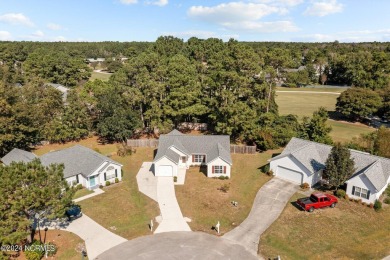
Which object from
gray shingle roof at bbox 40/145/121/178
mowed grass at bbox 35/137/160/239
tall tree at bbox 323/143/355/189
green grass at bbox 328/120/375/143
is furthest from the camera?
green grass at bbox 328/120/375/143

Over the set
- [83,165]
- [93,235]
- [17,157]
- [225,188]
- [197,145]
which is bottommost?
[93,235]

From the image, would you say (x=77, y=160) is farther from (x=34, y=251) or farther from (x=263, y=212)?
(x=263, y=212)

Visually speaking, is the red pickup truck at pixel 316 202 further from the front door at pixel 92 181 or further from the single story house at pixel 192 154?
the front door at pixel 92 181

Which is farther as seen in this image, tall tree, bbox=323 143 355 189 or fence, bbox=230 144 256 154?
fence, bbox=230 144 256 154

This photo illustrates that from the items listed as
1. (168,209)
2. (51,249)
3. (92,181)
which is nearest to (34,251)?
(51,249)

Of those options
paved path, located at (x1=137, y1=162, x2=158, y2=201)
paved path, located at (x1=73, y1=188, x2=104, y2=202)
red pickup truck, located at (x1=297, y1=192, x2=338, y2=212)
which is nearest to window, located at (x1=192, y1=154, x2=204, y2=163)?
paved path, located at (x1=137, y1=162, x2=158, y2=201)

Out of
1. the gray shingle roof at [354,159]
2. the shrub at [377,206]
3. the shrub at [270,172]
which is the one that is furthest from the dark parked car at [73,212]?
the shrub at [377,206]

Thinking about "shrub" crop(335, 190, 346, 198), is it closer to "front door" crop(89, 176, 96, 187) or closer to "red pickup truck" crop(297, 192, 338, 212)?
"red pickup truck" crop(297, 192, 338, 212)
